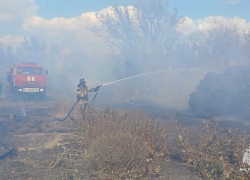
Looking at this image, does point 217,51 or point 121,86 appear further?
point 217,51

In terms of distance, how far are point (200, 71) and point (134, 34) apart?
821 cm

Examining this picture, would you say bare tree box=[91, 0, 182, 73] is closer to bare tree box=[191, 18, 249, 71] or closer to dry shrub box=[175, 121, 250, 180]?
bare tree box=[191, 18, 249, 71]

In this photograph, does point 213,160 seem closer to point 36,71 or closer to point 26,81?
point 26,81

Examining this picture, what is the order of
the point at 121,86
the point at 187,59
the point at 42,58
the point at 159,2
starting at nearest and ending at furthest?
the point at 121,86 < the point at 159,2 < the point at 187,59 < the point at 42,58

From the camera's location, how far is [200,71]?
25.9 m

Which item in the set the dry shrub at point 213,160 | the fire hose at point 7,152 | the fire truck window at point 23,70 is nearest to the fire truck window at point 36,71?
the fire truck window at point 23,70

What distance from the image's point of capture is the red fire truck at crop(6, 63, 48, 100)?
50.0 ft

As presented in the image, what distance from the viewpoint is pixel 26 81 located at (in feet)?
50.4

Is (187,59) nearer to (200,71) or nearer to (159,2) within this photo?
(200,71)

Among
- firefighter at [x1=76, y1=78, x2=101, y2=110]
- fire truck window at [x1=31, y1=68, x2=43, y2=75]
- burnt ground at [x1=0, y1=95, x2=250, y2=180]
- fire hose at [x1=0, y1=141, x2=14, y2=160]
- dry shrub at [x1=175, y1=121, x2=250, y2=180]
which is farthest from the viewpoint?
fire truck window at [x1=31, y1=68, x2=43, y2=75]

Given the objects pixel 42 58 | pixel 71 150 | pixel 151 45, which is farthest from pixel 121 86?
pixel 42 58

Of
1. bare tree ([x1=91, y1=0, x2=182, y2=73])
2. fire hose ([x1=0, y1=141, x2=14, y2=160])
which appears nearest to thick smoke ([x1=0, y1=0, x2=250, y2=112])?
bare tree ([x1=91, y1=0, x2=182, y2=73])

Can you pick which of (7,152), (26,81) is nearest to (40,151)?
(7,152)

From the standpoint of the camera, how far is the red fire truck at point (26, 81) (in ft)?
50.0
